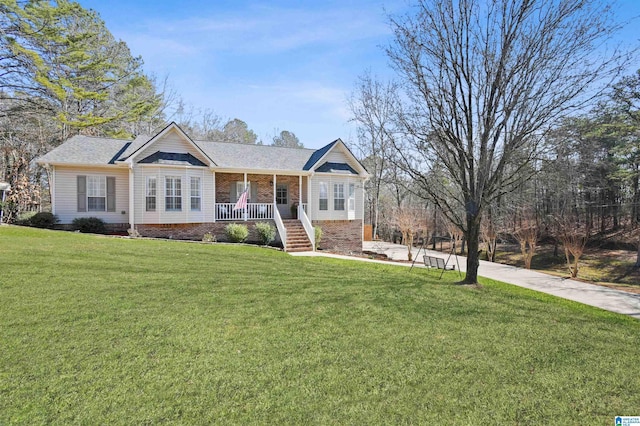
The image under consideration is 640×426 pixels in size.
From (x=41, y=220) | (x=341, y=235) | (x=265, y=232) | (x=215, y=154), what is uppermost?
(x=215, y=154)

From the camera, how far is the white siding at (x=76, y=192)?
48.5ft

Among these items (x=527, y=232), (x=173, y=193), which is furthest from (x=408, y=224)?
(x=173, y=193)

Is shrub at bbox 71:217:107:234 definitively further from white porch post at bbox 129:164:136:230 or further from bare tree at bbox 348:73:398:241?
bare tree at bbox 348:73:398:241

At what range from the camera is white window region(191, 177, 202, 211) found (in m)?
16.0

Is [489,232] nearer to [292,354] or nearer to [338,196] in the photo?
[338,196]

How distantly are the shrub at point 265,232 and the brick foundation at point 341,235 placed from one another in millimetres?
3063

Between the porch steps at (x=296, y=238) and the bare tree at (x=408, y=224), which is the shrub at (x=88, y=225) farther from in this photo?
the bare tree at (x=408, y=224)

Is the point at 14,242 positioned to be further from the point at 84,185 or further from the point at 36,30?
the point at 36,30

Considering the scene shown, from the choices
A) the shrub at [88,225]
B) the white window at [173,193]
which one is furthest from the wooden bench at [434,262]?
the shrub at [88,225]

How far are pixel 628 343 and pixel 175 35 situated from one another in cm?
1577

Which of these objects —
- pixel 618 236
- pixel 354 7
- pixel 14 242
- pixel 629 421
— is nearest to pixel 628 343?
pixel 629 421

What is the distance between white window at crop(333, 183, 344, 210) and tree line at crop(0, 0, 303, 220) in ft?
52.0

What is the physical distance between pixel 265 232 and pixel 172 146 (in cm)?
597

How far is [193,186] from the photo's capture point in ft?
52.6
